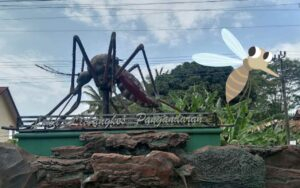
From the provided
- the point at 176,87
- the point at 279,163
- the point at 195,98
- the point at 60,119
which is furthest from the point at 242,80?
the point at 176,87

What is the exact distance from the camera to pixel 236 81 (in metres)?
11.6

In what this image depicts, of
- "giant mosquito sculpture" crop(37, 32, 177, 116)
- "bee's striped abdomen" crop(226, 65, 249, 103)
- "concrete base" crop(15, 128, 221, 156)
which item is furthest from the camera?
"bee's striped abdomen" crop(226, 65, 249, 103)

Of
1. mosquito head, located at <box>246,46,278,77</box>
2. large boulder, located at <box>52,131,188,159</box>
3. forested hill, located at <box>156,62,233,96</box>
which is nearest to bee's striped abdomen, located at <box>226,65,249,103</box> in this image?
mosquito head, located at <box>246,46,278,77</box>

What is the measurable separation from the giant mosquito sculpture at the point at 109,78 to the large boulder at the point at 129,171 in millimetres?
1955

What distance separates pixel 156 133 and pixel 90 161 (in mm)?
1095

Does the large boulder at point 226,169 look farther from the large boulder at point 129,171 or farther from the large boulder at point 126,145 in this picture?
the large boulder at point 129,171

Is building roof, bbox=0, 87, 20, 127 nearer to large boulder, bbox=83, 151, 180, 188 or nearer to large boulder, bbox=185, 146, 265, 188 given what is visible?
large boulder, bbox=83, 151, 180, 188

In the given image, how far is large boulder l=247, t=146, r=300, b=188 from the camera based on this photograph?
6.19m

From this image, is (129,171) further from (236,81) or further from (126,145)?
(236,81)

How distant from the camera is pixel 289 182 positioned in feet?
20.2

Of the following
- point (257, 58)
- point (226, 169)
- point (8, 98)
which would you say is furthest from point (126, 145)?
point (8, 98)

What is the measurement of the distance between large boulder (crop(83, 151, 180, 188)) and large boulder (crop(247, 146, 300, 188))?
1.51 m

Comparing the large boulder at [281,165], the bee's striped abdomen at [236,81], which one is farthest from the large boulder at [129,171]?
the bee's striped abdomen at [236,81]

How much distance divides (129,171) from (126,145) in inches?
23.9
